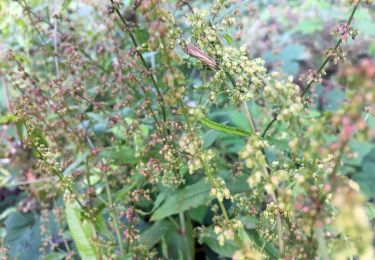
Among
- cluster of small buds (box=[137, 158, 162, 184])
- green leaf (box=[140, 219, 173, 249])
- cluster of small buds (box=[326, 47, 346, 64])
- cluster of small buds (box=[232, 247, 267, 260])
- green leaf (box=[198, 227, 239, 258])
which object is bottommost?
cluster of small buds (box=[232, 247, 267, 260])

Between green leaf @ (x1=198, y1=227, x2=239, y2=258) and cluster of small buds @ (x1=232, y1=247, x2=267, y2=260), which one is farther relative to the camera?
green leaf @ (x1=198, y1=227, x2=239, y2=258)

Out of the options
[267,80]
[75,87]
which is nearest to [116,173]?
[75,87]

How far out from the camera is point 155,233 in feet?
6.33

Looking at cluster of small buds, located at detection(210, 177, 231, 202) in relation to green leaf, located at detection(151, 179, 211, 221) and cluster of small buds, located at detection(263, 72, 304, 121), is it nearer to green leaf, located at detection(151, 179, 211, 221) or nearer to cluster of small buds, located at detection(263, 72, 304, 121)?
cluster of small buds, located at detection(263, 72, 304, 121)

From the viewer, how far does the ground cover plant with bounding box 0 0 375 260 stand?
35.2 inches

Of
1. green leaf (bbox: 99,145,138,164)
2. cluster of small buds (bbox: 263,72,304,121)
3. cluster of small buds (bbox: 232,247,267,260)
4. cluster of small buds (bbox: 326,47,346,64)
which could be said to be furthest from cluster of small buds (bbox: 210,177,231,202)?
green leaf (bbox: 99,145,138,164)

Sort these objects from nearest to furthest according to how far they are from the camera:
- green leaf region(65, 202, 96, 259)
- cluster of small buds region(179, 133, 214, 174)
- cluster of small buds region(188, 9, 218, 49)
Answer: cluster of small buds region(179, 133, 214, 174) → cluster of small buds region(188, 9, 218, 49) → green leaf region(65, 202, 96, 259)

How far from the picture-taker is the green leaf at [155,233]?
6.18 feet

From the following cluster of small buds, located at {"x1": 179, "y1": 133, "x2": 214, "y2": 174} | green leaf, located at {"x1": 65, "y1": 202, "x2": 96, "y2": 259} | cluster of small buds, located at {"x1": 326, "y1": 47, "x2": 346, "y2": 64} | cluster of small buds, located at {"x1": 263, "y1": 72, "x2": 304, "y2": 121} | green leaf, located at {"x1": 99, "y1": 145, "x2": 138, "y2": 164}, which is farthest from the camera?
green leaf, located at {"x1": 99, "y1": 145, "x2": 138, "y2": 164}

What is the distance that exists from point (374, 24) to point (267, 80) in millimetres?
2650

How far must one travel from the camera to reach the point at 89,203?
1830 mm

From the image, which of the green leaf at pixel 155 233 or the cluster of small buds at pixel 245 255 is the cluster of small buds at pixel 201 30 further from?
the green leaf at pixel 155 233

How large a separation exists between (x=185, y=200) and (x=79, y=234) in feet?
1.20

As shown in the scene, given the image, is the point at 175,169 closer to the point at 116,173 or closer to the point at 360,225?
the point at 116,173
